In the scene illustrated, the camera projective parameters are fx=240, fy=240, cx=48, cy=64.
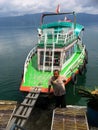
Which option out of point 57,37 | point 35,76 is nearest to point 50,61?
point 57,37

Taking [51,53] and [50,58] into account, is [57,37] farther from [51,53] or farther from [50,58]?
[50,58]

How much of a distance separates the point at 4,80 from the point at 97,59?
569 inches

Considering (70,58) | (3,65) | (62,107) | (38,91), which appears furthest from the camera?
(3,65)

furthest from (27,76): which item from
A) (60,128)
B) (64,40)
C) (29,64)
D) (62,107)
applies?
(60,128)

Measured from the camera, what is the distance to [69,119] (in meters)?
10.1

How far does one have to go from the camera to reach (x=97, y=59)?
3170cm

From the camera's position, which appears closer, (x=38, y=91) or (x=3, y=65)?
(x=38, y=91)

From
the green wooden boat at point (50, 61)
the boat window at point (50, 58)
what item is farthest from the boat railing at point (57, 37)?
the boat window at point (50, 58)

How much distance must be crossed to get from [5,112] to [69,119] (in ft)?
9.59

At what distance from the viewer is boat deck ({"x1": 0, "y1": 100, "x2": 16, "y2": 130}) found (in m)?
9.82

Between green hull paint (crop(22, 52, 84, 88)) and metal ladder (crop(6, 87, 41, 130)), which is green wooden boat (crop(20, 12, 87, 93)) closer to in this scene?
green hull paint (crop(22, 52, 84, 88))

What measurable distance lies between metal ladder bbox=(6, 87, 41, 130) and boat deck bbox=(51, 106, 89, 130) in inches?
54.5

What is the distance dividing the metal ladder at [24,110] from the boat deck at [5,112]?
19 cm

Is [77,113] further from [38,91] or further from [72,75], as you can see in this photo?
[72,75]
